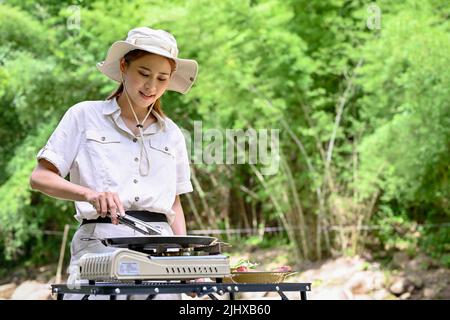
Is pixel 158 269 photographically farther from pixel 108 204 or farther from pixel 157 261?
pixel 108 204

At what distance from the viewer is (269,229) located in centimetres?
1020

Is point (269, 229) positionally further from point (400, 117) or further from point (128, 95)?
point (128, 95)

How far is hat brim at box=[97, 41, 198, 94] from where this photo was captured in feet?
6.27

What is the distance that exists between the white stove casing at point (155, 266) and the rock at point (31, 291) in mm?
7667

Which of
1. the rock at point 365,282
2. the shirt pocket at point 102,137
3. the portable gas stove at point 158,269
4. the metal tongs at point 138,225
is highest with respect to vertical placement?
the shirt pocket at point 102,137

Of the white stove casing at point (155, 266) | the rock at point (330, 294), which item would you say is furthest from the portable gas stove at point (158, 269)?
the rock at point (330, 294)

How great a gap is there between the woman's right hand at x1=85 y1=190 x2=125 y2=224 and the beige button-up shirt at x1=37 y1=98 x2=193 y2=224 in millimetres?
159

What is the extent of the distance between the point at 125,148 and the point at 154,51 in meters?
0.24

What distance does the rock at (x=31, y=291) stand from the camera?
918cm

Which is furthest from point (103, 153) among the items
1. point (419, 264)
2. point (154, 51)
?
point (419, 264)

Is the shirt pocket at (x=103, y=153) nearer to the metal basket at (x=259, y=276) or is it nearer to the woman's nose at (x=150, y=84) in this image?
the woman's nose at (x=150, y=84)

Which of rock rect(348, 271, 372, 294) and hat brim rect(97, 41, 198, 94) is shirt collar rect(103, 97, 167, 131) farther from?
rock rect(348, 271, 372, 294)

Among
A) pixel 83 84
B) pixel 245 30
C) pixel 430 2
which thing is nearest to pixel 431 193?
pixel 430 2
